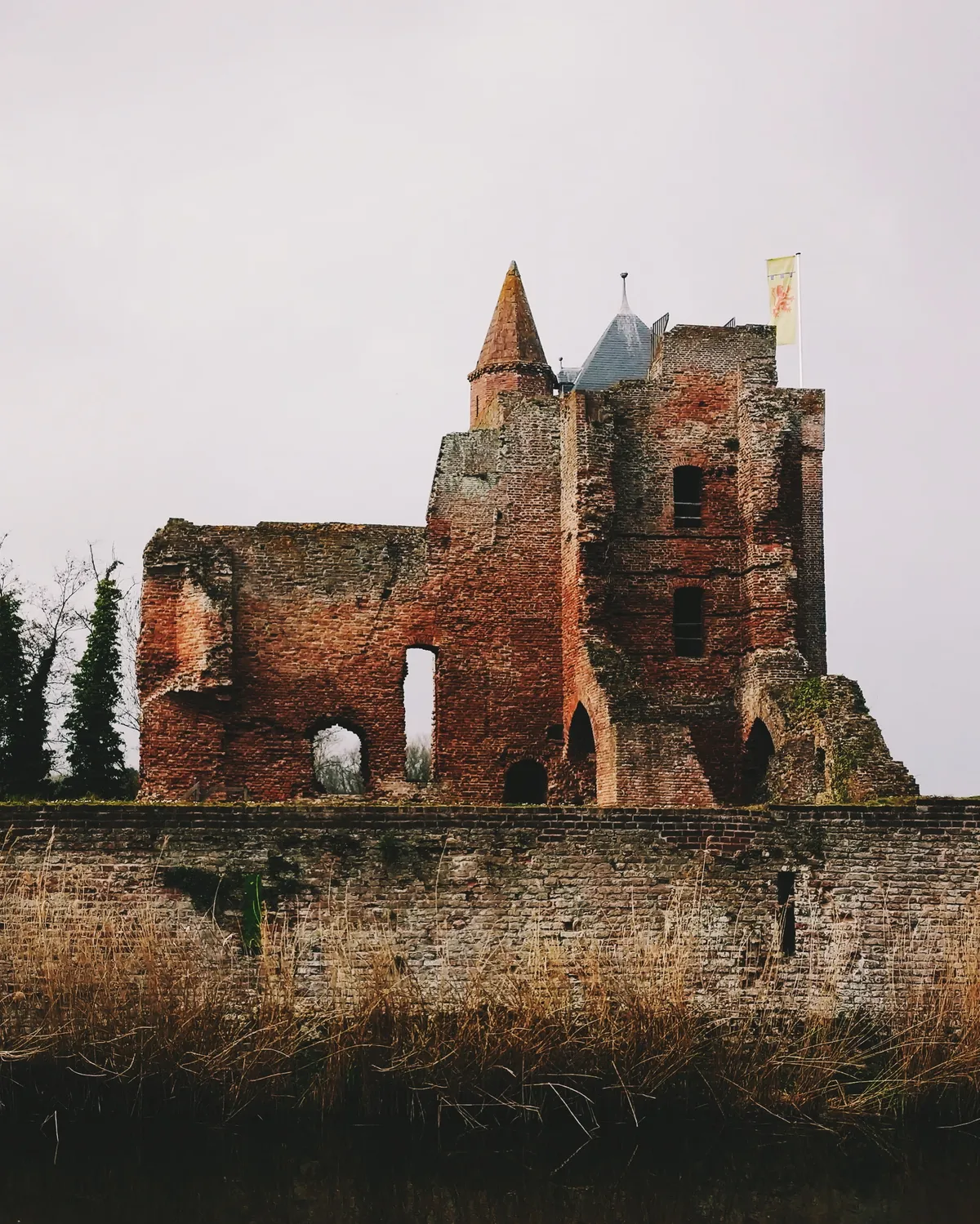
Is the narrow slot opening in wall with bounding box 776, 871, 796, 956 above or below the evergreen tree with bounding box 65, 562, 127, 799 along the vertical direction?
below

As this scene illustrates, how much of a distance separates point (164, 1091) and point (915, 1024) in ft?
20.3

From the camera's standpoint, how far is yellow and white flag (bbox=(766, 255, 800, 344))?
82.2ft

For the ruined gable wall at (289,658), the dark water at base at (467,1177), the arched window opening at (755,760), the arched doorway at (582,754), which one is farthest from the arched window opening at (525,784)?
the dark water at base at (467,1177)

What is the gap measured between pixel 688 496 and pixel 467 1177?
40.6ft

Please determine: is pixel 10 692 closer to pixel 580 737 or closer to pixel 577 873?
pixel 580 737

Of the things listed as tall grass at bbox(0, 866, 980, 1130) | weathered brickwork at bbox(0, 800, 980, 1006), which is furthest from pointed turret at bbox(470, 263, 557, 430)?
tall grass at bbox(0, 866, 980, 1130)

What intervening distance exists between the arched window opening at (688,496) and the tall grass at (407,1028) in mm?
9253

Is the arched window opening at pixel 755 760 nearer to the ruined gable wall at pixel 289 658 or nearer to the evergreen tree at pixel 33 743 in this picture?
the ruined gable wall at pixel 289 658

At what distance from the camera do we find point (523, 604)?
21984 millimetres

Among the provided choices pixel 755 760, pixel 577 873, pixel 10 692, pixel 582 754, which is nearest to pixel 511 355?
pixel 10 692

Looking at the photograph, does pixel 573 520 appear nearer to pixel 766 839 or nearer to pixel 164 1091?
pixel 766 839

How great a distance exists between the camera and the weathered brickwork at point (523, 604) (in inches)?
826

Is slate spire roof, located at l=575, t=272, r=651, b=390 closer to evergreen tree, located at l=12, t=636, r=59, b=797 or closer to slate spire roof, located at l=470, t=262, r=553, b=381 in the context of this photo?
slate spire roof, located at l=470, t=262, r=553, b=381

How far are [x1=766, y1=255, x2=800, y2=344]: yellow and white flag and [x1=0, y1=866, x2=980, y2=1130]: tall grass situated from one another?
45.0 feet
